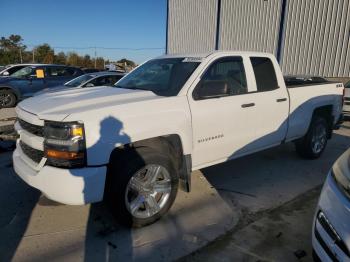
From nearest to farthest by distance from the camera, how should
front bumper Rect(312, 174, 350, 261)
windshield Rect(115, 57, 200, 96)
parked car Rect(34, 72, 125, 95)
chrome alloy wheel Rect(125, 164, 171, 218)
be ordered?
front bumper Rect(312, 174, 350, 261) < chrome alloy wheel Rect(125, 164, 171, 218) < windshield Rect(115, 57, 200, 96) < parked car Rect(34, 72, 125, 95)

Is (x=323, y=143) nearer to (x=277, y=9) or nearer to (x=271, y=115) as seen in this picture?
(x=271, y=115)

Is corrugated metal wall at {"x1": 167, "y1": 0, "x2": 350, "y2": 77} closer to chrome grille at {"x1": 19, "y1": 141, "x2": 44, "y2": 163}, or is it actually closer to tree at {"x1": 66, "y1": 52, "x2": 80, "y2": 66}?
chrome grille at {"x1": 19, "y1": 141, "x2": 44, "y2": 163}

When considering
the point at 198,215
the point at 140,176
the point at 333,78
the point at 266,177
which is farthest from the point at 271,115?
the point at 333,78

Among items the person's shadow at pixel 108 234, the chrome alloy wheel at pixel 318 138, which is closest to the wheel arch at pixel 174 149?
the person's shadow at pixel 108 234

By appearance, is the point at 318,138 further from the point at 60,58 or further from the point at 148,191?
the point at 60,58

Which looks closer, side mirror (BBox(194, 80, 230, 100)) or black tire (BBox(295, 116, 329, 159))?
side mirror (BBox(194, 80, 230, 100))

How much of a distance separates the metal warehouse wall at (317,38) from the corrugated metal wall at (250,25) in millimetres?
874

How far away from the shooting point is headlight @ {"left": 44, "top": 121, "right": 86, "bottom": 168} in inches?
108

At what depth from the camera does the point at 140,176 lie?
128 inches

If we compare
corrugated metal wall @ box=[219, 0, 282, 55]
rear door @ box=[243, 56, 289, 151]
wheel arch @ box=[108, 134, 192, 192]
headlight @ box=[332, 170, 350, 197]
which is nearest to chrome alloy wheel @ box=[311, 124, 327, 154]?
rear door @ box=[243, 56, 289, 151]

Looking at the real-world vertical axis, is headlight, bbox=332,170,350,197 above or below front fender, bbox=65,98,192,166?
below

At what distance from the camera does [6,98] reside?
11883mm

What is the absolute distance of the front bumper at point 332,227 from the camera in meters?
1.98

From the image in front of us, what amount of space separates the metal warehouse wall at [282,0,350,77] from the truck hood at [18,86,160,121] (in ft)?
43.1
